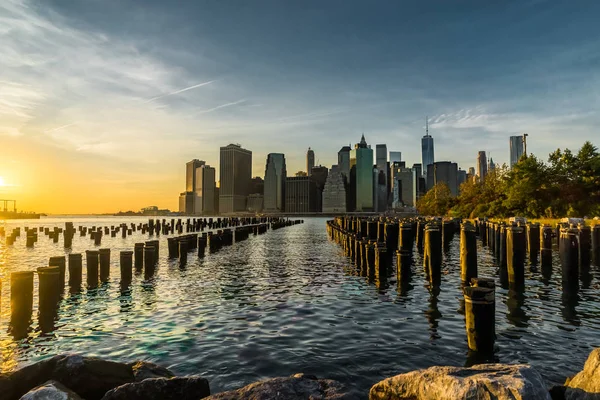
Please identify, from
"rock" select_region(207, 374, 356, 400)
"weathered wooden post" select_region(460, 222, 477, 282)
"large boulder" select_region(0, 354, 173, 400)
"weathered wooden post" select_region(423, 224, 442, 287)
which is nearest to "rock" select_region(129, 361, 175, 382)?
"large boulder" select_region(0, 354, 173, 400)

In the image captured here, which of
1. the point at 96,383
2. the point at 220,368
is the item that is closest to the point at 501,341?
the point at 220,368

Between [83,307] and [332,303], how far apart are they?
1052cm

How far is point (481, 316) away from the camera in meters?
9.41

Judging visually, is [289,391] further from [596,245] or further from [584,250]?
[596,245]

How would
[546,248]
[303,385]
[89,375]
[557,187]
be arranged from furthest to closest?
[557,187] → [546,248] → [89,375] → [303,385]

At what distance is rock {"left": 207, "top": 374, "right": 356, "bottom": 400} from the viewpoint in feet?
18.5

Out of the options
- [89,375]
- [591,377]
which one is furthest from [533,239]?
[89,375]

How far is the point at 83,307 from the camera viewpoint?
50.5ft

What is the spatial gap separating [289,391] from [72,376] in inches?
169

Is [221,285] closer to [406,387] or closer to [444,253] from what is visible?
[406,387]

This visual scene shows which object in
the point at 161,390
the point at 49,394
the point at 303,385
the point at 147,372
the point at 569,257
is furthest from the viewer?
the point at 569,257

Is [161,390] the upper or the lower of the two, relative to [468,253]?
lower

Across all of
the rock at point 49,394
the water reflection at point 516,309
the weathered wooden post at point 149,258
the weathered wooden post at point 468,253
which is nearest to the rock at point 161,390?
the rock at point 49,394

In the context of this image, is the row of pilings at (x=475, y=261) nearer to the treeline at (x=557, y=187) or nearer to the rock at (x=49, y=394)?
the rock at (x=49, y=394)
